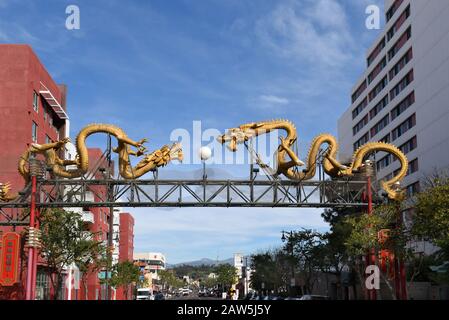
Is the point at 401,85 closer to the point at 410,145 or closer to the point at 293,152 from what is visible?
the point at 410,145

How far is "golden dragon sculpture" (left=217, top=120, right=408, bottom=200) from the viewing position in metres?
31.4

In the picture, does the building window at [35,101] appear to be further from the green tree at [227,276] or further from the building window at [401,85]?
the green tree at [227,276]

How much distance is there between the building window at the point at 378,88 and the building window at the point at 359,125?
408 centimetres

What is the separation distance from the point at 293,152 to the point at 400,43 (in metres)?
50.2

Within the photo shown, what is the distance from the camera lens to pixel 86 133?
103 feet

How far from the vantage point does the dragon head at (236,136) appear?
31422mm

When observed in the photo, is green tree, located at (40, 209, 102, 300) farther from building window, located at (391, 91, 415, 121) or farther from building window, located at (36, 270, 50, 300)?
building window, located at (391, 91, 415, 121)

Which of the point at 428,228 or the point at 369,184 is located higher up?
the point at 369,184

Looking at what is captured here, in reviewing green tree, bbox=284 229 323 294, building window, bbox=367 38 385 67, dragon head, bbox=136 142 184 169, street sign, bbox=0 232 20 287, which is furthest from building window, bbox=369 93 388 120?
street sign, bbox=0 232 20 287

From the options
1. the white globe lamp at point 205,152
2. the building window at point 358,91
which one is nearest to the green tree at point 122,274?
the white globe lamp at point 205,152

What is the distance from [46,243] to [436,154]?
4082 centimetres

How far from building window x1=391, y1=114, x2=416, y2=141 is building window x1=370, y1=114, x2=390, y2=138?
3.55 metres
